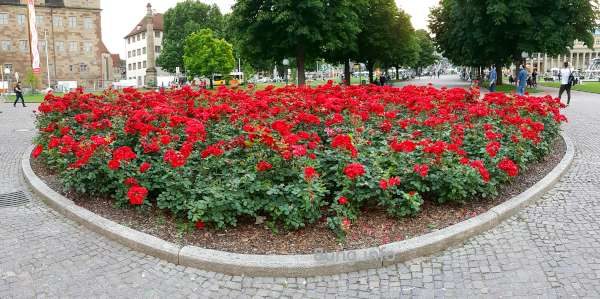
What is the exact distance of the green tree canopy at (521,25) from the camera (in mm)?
36094

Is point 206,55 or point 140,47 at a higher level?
point 140,47

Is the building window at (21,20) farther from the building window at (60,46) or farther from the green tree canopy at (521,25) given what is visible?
the green tree canopy at (521,25)

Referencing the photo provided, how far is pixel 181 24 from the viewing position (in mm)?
84438

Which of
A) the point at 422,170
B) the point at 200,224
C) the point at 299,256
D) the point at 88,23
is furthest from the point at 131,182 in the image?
the point at 88,23

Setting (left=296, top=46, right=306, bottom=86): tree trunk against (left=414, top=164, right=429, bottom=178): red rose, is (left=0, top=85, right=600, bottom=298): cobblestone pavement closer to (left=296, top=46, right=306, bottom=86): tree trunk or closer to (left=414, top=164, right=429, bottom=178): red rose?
(left=414, top=164, right=429, bottom=178): red rose

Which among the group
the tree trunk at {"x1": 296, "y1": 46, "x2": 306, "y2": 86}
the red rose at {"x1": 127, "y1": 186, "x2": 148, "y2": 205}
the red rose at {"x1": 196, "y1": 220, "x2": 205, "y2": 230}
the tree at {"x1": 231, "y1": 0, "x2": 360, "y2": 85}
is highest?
the tree at {"x1": 231, "y1": 0, "x2": 360, "y2": 85}

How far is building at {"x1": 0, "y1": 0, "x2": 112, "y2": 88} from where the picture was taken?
75.4m

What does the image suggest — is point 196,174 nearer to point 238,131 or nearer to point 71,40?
point 238,131

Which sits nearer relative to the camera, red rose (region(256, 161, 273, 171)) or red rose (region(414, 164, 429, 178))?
red rose (region(256, 161, 273, 171))

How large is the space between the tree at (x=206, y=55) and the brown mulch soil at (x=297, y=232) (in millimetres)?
66052

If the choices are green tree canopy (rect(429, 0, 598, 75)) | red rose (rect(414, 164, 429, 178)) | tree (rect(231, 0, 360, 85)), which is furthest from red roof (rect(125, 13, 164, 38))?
red rose (rect(414, 164, 429, 178))

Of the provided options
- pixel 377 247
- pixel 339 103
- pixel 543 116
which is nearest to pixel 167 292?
pixel 377 247

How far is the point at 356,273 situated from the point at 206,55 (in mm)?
68561

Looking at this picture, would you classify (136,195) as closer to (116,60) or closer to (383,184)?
(383,184)
